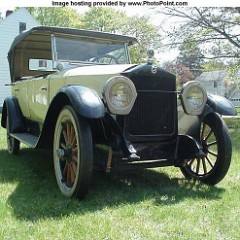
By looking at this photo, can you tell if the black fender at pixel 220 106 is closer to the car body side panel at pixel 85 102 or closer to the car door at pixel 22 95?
the car body side panel at pixel 85 102

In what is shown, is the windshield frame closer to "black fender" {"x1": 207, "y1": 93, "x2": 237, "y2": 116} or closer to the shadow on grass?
the shadow on grass

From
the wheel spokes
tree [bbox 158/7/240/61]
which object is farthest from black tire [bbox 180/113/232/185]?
tree [bbox 158/7/240/61]

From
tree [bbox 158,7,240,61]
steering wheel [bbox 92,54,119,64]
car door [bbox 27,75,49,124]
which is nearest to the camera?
car door [bbox 27,75,49,124]

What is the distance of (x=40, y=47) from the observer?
6402mm

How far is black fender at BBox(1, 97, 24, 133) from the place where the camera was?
6.14m

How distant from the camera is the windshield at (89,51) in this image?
5.21 metres

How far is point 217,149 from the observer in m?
4.16

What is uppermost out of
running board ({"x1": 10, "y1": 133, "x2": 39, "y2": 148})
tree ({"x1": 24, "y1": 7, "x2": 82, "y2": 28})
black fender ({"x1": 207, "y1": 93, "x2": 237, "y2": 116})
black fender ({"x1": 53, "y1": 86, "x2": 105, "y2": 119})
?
tree ({"x1": 24, "y1": 7, "x2": 82, "y2": 28})

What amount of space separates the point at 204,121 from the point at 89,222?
2034 millimetres

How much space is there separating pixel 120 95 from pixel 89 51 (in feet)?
6.43

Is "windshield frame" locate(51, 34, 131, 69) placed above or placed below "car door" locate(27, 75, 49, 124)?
above

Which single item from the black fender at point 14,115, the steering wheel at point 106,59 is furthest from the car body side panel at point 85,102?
the black fender at point 14,115

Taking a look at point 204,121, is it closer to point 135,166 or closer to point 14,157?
point 135,166

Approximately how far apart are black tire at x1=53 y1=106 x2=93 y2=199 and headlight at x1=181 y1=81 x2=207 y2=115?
1162mm
